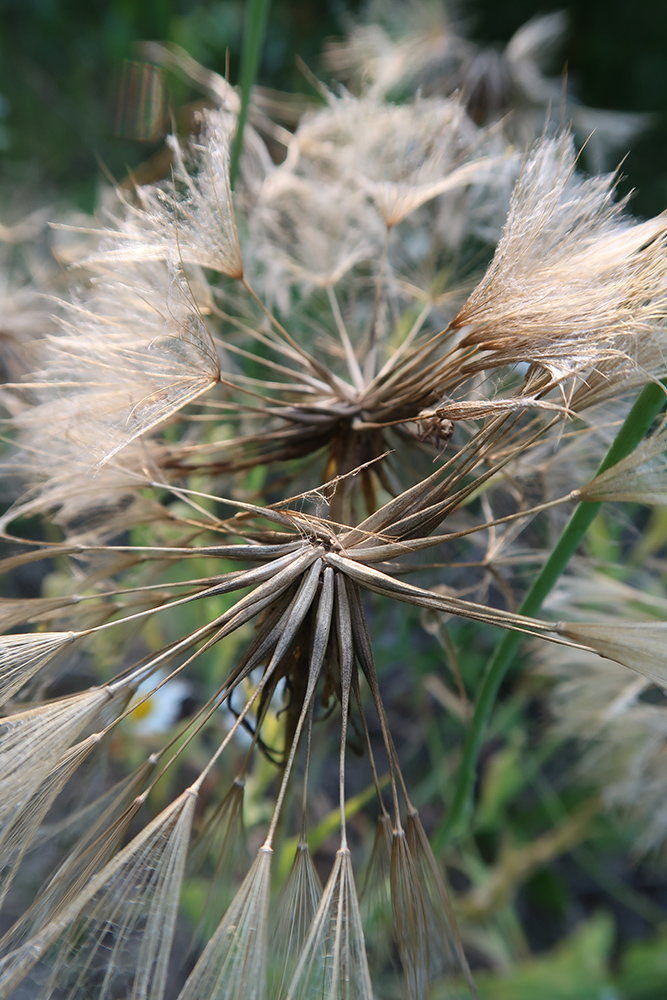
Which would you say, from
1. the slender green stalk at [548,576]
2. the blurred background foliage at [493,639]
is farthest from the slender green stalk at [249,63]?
the slender green stalk at [548,576]

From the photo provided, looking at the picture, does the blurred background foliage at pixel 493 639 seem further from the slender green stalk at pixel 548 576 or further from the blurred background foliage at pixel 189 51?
the slender green stalk at pixel 548 576

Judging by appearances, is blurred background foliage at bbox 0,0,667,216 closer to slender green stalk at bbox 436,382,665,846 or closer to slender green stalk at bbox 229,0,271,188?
slender green stalk at bbox 229,0,271,188

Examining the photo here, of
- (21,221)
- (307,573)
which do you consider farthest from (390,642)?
(21,221)

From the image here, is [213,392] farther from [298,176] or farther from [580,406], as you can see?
[580,406]

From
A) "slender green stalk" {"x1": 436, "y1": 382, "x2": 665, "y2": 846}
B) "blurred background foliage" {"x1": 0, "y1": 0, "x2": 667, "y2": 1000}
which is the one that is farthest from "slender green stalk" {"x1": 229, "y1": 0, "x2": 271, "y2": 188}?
"slender green stalk" {"x1": 436, "y1": 382, "x2": 665, "y2": 846}

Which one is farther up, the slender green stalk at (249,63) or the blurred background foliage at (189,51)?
the blurred background foliage at (189,51)
